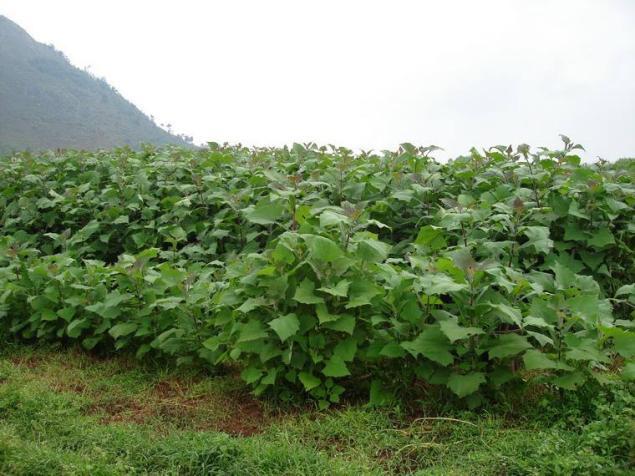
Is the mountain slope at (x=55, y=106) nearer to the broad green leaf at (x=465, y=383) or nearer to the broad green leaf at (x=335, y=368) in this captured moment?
the broad green leaf at (x=335, y=368)

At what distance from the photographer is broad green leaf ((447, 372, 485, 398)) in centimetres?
277

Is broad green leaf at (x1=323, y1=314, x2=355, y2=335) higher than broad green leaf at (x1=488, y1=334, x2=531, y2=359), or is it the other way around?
broad green leaf at (x1=488, y1=334, x2=531, y2=359)

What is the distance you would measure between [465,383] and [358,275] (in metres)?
0.74

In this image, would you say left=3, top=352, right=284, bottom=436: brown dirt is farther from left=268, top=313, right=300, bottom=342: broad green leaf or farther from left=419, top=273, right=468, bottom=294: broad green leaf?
left=419, top=273, right=468, bottom=294: broad green leaf

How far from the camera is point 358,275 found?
10.3 feet

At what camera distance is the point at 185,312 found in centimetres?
356

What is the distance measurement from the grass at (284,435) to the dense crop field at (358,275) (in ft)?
0.45

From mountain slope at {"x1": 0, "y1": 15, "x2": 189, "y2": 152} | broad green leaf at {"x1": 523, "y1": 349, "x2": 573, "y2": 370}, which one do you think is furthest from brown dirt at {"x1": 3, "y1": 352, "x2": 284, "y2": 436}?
mountain slope at {"x1": 0, "y1": 15, "x2": 189, "y2": 152}

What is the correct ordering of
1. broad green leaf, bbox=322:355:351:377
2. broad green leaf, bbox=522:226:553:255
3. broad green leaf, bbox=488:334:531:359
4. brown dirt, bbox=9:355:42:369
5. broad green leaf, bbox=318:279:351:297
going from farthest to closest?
brown dirt, bbox=9:355:42:369 → broad green leaf, bbox=522:226:553:255 → broad green leaf, bbox=322:355:351:377 → broad green leaf, bbox=318:279:351:297 → broad green leaf, bbox=488:334:531:359

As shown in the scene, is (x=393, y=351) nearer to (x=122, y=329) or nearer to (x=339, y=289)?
(x=339, y=289)

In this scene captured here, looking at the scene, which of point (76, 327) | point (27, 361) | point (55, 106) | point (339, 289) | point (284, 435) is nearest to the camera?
point (284, 435)

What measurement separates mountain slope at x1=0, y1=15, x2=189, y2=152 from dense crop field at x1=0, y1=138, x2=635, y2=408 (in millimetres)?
42315

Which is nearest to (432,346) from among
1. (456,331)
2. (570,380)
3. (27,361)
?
(456,331)

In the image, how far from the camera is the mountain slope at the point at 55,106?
53.4 metres
